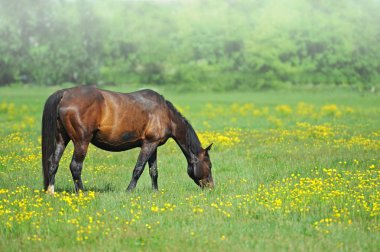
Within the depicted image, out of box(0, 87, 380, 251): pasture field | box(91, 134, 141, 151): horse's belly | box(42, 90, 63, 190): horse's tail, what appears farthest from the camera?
box(91, 134, 141, 151): horse's belly

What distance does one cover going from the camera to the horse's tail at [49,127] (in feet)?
37.6

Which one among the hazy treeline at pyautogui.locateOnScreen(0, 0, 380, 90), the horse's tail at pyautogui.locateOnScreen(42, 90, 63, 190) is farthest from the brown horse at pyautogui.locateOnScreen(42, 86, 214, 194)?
the hazy treeline at pyautogui.locateOnScreen(0, 0, 380, 90)

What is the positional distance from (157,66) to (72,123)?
68112 mm

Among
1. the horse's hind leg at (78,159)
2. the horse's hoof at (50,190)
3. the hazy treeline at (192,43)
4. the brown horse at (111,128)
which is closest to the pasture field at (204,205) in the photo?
the horse's hoof at (50,190)

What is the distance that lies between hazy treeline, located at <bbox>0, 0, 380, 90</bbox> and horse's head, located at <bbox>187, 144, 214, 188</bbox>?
5829cm

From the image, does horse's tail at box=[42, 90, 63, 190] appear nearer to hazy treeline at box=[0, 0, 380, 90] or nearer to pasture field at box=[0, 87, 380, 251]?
pasture field at box=[0, 87, 380, 251]

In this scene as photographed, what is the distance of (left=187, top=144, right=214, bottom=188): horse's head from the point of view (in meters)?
12.7

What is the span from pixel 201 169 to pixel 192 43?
236ft

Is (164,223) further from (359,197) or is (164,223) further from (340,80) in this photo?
(340,80)

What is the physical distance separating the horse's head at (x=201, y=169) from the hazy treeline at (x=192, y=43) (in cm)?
5829

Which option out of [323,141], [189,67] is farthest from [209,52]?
[323,141]

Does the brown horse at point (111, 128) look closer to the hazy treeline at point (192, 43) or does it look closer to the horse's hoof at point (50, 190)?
the horse's hoof at point (50, 190)

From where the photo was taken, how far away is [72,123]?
11484 mm

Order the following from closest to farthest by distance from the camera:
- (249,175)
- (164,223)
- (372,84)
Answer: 1. (164,223)
2. (249,175)
3. (372,84)
